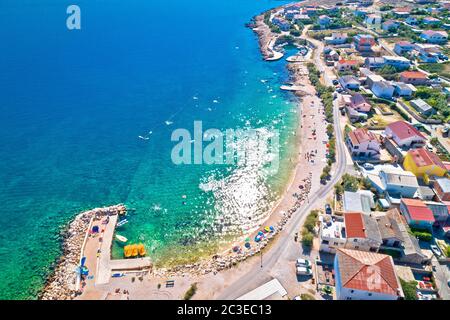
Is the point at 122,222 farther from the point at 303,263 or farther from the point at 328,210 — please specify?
the point at 328,210

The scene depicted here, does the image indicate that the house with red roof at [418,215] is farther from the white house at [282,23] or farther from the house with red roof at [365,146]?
the white house at [282,23]

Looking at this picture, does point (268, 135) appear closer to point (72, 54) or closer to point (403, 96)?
point (403, 96)

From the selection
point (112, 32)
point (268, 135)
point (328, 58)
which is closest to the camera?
point (268, 135)

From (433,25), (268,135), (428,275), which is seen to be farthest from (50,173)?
(433,25)

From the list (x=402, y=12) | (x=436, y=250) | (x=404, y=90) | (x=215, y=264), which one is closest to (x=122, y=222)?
(x=215, y=264)

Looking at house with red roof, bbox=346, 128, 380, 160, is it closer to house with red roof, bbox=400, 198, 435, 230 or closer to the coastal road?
the coastal road
